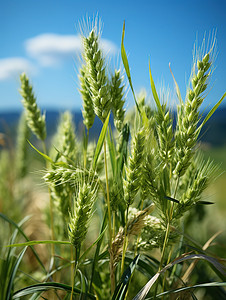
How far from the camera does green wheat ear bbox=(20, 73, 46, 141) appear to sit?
0.90m

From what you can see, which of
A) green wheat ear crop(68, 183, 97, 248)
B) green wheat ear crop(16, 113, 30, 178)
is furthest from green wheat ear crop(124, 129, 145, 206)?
green wheat ear crop(16, 113, 30, 178)

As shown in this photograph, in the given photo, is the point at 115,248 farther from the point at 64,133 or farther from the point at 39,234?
the point at 39,234

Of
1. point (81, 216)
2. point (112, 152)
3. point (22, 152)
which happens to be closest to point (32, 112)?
point (112, 152)

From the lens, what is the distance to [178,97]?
2.02ft

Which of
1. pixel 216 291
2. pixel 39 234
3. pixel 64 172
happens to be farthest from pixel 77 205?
pixel 39 234

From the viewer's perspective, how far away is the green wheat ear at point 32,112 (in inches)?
35.6

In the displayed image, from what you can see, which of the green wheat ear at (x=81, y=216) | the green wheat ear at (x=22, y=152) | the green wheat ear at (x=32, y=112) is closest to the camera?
the green wheat ear at (x=81, y=216)

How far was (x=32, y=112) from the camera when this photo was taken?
0.91 m

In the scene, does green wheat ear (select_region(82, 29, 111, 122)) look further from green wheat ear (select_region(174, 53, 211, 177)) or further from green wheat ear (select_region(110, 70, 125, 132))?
green wheat ear (select_region(174, 53, 211, 177))

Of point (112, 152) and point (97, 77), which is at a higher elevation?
point (97, 77)

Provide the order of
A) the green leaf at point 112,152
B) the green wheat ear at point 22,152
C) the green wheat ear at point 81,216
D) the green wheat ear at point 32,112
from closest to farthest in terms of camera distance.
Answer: the green wheat ear at point 81,216 → the green leaf at point 112,152 → the green wheat ear at point 32,112 → the green wheat ear at point 22,152

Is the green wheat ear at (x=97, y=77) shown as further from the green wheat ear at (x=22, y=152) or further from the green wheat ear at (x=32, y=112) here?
the green wheat ear at (x=22, y=152)

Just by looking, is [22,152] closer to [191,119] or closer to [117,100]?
[117,100]

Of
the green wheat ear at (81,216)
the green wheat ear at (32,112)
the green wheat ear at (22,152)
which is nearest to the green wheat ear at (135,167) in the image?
the green wheat ear at (81,216)
